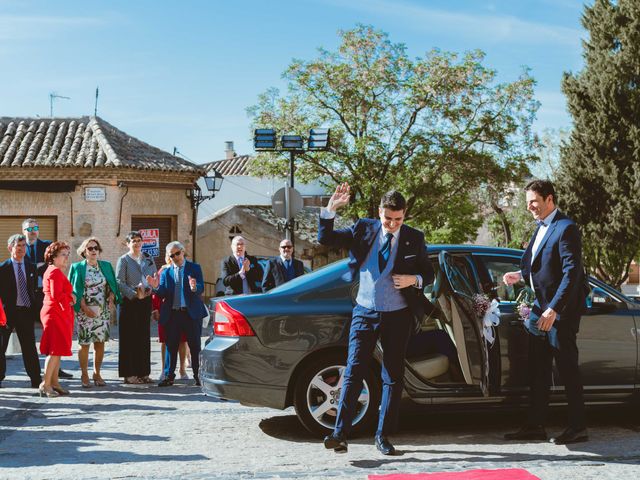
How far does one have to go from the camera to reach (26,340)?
1003 centimetres

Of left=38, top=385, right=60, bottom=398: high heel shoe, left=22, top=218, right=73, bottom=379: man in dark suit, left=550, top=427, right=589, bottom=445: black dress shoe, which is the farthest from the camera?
left=22, top=218, right=73, bottom=379: man in dark suit

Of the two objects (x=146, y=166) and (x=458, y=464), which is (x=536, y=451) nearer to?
(x=458, y=464)

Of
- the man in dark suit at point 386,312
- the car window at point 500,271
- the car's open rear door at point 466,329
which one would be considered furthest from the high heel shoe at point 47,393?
the car window at point 500,271

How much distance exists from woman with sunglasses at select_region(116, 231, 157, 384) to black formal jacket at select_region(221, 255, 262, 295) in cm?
86

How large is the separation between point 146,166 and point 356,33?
1291 cm

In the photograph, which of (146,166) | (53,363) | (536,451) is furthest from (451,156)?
(536,451)

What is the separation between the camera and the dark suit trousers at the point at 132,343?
10148mm

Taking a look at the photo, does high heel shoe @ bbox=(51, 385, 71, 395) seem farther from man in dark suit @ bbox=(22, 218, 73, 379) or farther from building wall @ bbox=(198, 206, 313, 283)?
building wall @ bbox=(198, 206, 313, 283)

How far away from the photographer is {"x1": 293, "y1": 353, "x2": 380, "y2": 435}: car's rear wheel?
251 inches

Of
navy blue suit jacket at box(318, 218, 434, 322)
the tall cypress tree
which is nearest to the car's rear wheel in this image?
navy blue suit jacket at box(318, 218, 434, 322)

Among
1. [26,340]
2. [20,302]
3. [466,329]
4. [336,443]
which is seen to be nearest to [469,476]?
[336,443]

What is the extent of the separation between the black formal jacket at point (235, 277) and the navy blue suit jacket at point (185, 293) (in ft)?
1.10

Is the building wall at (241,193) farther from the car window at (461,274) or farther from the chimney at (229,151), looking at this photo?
the car window at (461,274)

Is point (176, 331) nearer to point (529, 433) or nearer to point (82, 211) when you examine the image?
point (529, 433)
